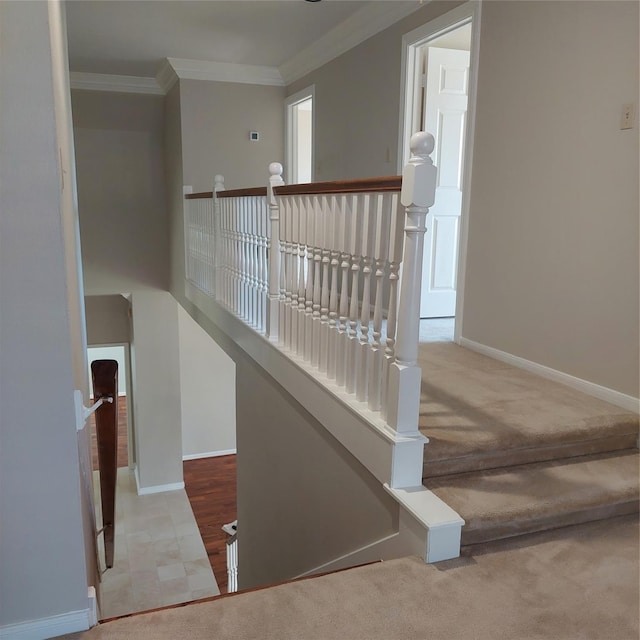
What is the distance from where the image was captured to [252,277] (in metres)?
3.71

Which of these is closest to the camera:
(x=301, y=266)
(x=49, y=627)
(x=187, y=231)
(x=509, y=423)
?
(x=49, y=627)

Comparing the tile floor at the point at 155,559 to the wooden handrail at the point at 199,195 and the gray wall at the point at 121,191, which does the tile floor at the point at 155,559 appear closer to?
the gray wall at the point at 121,191

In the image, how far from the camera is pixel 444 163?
437cm

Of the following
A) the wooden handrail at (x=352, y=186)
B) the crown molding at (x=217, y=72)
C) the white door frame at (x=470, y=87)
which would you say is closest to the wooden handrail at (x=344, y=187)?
the wooden handrail at (x=352, y=186)

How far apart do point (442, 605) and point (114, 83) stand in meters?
6.53

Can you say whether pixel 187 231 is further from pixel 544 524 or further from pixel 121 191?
pixel 544 524

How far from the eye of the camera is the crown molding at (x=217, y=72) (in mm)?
5867

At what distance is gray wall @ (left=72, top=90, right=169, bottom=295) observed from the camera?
21.7 ft

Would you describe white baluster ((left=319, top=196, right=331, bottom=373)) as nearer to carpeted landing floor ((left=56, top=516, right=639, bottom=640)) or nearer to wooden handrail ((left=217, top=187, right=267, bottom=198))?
wooden handrail ((left=217, top=187, right=267, bottom=198))

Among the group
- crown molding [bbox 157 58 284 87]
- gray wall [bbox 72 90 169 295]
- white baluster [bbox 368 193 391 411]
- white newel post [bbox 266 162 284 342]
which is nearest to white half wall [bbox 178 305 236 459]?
gray wall [bbox 72 90 169 295]

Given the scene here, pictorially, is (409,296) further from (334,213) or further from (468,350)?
(468,350)

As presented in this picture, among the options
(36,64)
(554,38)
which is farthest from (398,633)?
(554,38)

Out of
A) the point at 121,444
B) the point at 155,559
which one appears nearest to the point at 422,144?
the point at 155,559

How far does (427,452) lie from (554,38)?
7.28 ft
